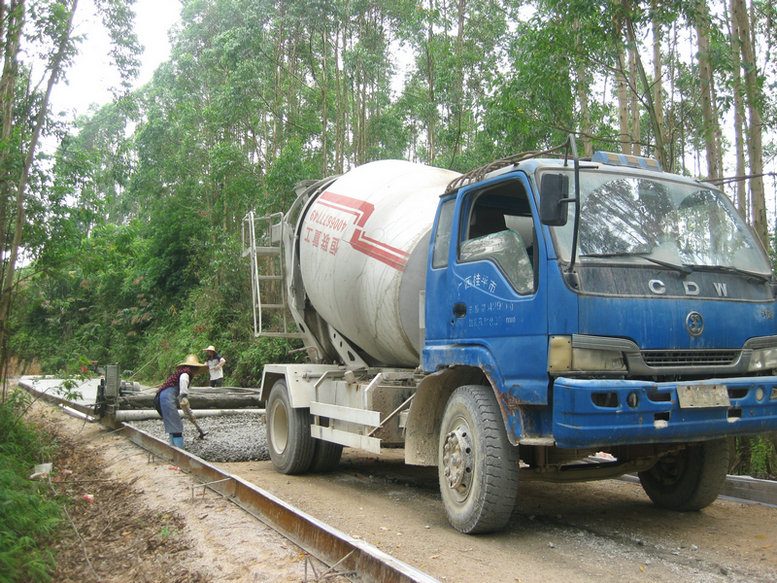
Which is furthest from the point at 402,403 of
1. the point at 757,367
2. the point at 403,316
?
the point at 757,367

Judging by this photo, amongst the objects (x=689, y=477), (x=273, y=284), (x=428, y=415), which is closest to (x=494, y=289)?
(x=428, y=415)

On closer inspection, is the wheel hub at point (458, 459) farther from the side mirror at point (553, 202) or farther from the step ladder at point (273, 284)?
the step ladder at point (273, 284)

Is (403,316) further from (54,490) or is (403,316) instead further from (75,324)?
(75,324)

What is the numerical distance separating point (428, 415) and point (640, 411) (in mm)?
2099

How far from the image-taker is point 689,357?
487 cm

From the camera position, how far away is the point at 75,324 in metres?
41.3

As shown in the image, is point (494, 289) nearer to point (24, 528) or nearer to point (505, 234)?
point (505, 234)

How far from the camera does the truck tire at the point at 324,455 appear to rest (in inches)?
339

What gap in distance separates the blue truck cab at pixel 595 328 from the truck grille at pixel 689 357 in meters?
0.01

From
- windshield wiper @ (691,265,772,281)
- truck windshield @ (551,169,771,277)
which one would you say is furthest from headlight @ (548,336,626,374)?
windshield wiper @ (691,265,772,281)

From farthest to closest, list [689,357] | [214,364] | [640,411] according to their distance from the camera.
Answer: [214,364] < [689,357] < [640,411]

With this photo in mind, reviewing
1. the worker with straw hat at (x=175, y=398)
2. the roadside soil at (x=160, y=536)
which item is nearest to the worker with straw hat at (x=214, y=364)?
the worker with straw hat at (x=175, y=398)

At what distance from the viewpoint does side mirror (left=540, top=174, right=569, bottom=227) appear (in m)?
4.61

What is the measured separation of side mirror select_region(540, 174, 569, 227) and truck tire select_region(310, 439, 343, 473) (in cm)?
489
